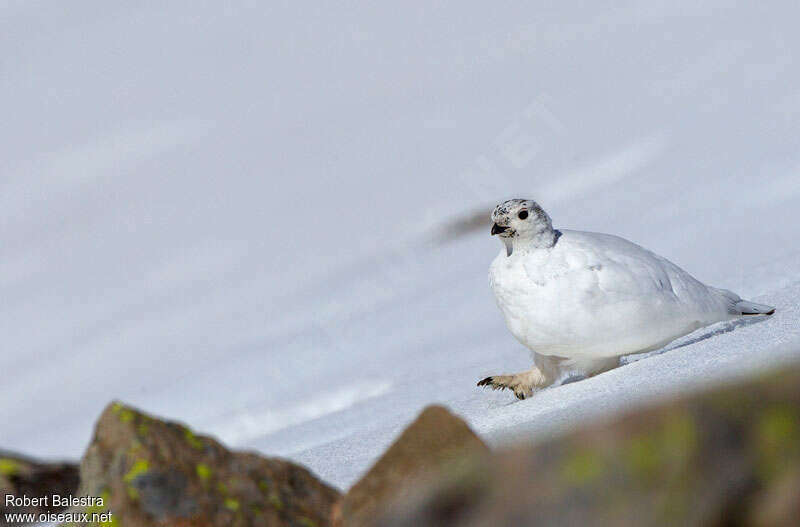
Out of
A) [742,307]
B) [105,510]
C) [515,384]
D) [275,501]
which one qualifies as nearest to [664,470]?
[275,501]

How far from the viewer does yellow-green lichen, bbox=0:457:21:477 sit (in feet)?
12.6

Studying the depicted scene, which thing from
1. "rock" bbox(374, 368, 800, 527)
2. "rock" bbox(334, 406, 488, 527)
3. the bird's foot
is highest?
the bird's foot

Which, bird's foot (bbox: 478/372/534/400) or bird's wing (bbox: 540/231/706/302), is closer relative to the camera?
bird's wing (bbox: 540/231/706/302)

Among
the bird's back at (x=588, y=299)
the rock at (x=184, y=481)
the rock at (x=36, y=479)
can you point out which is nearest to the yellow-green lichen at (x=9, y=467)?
the rock at (x=36, y=479)

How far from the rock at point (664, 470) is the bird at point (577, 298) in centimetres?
189

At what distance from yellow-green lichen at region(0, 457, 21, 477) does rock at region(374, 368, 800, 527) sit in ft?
9.27

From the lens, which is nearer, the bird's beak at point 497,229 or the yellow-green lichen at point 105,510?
the yellow-green lichen at point 105,510

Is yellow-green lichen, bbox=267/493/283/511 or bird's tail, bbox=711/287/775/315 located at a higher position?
bird's tail, bbox=711/287/775/315

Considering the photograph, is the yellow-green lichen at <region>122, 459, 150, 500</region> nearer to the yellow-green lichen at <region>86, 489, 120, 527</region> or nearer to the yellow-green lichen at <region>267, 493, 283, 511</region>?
the yellow-green lichen at <region>86, 489, 120, 527</region>

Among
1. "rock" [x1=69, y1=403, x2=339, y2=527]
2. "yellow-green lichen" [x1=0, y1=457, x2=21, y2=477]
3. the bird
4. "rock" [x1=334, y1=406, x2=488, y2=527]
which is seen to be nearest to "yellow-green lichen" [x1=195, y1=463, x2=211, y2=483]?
"rock" [x1=69, y1=403, x2=339, y2=527]

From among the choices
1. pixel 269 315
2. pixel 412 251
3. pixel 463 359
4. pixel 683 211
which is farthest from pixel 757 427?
pixel 412 251

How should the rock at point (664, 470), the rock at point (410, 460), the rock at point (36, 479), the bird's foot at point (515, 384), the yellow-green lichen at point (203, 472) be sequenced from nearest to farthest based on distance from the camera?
the rock at point (664, 470) < the rock at point (410, 460) < the yellow-green lichen at point (203, 472) < the bird's foot at point (515, 384) < the rock at point (36, 479)

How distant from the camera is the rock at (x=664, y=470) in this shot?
4.04 feet

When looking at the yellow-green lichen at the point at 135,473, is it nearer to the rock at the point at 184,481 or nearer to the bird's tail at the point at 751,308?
the rock at the point at 184,481
